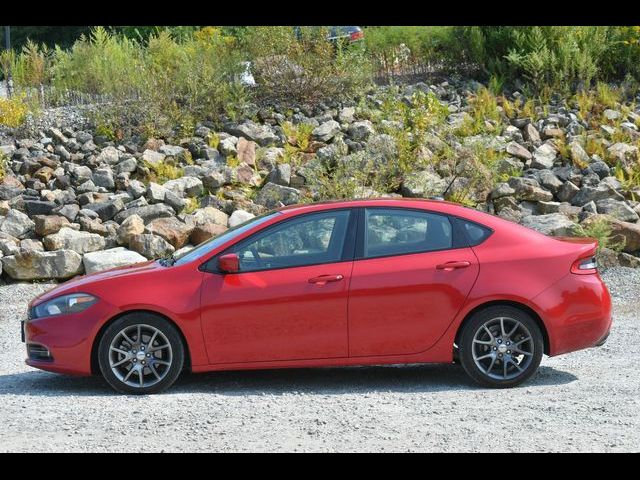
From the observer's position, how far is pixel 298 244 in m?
8.40

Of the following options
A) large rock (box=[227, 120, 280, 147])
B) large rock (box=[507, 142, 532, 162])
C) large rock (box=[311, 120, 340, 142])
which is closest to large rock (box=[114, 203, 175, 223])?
large rock (box=[227, 120, 280, 147])

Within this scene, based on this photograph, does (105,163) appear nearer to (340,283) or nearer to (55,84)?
(55,84)

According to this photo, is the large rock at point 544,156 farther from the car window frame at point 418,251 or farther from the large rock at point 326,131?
the car window frame at point 418,251

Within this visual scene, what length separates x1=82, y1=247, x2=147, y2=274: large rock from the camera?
12.9 m

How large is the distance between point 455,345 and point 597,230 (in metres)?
5.42

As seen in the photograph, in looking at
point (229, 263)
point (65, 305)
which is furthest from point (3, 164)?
point (229, 263)

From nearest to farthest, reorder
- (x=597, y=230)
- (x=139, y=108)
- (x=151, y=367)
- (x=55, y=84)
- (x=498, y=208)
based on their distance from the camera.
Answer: (x=151, y=367) → (x=597, y=230) → (x=498, y=208) → (x=139, y=108) → (x=55, y=84)

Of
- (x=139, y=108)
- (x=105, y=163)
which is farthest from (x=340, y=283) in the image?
(x=139, y=108)

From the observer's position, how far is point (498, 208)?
14570 mm

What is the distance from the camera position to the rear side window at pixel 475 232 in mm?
8406

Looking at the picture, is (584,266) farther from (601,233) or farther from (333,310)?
(601,233)

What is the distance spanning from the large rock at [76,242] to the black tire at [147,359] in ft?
17.8

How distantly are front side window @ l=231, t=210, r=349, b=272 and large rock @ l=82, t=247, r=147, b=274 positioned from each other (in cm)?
483

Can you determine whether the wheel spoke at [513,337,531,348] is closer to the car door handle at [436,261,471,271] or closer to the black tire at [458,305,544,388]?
the black tire at [458,305,544,388]
